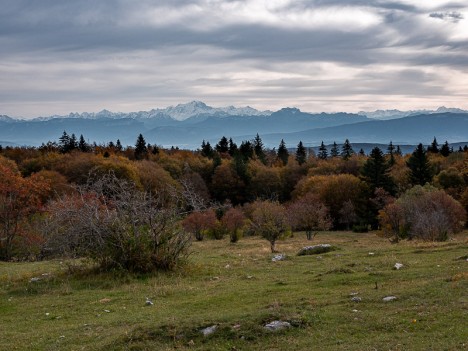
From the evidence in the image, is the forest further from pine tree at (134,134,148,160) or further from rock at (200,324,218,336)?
rock at (200,324,218,336)

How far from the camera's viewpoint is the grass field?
34.7 ft

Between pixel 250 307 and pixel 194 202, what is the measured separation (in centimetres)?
703

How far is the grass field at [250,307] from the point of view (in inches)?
416

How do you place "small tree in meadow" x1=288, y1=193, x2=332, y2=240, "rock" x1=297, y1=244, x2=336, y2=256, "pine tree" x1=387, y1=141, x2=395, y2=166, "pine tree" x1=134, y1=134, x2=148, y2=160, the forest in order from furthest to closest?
"pine tree" x1=134, y1=134, x2=148, y2=160 < "pine tree" x1=387, y1=141, x2=395, y2=166 < "small tree in meadow" x1=288, y1=193, x2=332, y2=240 < "rock" x1=297, y1=244, x2=336, y2=256 < the forest

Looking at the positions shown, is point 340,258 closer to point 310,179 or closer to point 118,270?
point 118,270

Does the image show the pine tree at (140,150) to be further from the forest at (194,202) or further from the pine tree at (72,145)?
the pine tree at (72,145)

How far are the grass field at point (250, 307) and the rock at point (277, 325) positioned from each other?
17 cm

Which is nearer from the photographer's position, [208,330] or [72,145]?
[208,330]

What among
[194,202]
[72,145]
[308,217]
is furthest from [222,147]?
[194,202]

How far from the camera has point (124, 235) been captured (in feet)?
66.7

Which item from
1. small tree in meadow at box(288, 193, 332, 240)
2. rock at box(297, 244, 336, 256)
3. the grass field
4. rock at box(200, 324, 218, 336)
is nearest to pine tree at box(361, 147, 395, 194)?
small tree in meadow at box(288, 193, 332, 240)

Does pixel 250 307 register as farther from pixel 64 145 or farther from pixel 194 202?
pixel 64 145

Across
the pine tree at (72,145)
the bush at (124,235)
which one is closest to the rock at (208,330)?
the bush at (124,235)

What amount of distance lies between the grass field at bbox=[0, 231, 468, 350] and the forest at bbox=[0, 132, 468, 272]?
1.78m
